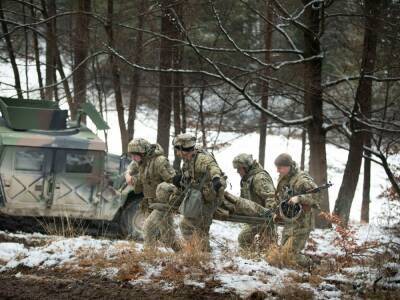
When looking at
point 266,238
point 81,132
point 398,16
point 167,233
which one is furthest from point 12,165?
point 398,16

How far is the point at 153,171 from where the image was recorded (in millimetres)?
7668

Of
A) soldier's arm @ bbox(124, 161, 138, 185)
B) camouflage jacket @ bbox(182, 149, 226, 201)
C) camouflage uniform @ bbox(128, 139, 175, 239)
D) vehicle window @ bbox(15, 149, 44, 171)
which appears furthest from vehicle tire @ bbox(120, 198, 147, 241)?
camouflage jacket @ bbox(182, 149, 226, 201)

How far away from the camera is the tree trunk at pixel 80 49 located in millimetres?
14039

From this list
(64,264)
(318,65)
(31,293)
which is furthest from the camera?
(318,65)

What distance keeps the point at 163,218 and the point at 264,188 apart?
1.20 meters

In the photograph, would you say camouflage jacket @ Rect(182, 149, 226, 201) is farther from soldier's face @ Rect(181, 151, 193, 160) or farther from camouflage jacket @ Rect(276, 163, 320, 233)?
camouflage jacket @ Rect(276, 163, 320, 233)

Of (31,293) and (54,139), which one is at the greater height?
(54,139)

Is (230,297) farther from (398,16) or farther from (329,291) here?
(398,16)

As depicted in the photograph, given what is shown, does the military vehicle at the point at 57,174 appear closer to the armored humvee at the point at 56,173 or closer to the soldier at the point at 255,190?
the armored humvee at the point at 56,173

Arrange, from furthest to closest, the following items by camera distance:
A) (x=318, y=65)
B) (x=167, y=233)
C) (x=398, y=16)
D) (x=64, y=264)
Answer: (x=318, y=65) < (x=398, y=16) < (x=167, y=233) < (x=64, y=264)

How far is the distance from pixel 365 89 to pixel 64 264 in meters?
7.48

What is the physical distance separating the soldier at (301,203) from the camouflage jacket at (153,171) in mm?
1390

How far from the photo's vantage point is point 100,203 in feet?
31.9

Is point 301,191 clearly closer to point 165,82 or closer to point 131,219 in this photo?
point 131,219
